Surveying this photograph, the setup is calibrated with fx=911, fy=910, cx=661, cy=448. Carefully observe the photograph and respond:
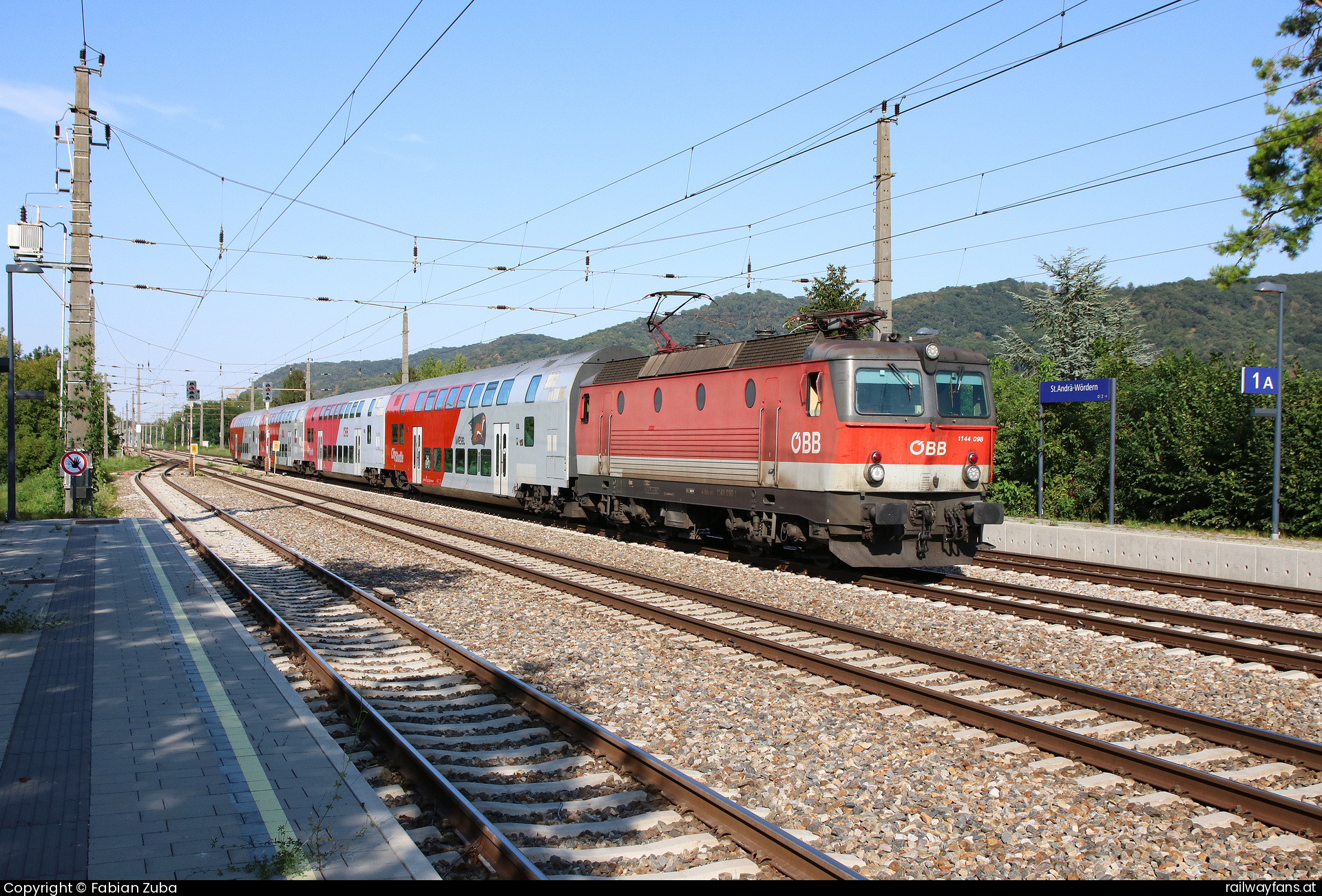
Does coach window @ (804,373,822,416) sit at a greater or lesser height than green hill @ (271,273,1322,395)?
lesser

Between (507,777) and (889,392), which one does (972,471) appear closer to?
(889,392)

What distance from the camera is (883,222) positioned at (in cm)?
1805

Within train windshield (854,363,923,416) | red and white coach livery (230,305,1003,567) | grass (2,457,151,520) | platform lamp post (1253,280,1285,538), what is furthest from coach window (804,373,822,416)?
grass (2,457,151,520)

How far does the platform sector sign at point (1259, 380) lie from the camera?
1614cm

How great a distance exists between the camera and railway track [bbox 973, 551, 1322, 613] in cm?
1197

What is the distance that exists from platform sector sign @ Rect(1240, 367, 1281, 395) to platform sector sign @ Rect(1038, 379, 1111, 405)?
268 cm

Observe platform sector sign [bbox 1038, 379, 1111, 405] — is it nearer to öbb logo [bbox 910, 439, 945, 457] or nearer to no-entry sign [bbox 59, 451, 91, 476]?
öbb logo [bbox 910, 439, 945, 457]

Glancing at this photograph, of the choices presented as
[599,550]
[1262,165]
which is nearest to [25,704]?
[599,550]

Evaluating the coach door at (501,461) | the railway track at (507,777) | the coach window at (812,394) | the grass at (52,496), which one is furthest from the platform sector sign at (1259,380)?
the grass at (52,496)

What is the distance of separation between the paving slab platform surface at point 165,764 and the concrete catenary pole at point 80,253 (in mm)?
12709

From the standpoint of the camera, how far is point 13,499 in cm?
2103

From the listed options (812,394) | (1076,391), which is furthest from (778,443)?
(1076,391)

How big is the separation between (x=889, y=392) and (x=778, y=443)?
1904mm

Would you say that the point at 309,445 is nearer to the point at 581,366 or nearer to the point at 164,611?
the point at 581,366
